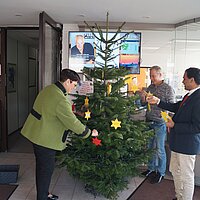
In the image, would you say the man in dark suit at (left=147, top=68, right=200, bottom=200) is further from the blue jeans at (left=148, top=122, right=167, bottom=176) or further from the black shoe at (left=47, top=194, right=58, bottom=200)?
the black shoe at (left=47, top=194, right=58, bottom=200)

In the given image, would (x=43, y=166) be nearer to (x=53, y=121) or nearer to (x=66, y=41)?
(x=53, y=121)

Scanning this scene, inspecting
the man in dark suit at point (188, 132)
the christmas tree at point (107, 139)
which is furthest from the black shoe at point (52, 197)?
the man in dark suit at point (188, 132)

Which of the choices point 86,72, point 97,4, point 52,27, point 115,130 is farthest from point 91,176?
point 52,27

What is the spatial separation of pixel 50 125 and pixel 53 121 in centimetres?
5

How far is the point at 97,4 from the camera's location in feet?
9.74

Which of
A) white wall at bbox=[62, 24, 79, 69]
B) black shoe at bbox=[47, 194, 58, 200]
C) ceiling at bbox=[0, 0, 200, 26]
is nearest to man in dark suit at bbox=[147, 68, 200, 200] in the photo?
ceiling at bbox=[0, 0, 200, 26]

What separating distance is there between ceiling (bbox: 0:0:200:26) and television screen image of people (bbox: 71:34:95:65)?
282mm

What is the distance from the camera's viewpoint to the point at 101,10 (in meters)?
3.24

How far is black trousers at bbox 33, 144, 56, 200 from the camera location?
2434 millimetres

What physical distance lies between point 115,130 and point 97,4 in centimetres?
155

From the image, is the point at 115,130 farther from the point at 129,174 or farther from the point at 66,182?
the point at 66,182

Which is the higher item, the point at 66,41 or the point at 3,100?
the point at 66,41

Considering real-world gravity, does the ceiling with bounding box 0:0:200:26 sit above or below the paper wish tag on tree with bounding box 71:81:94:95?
above

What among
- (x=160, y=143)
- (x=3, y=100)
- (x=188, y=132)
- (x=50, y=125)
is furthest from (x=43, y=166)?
(x=3, y=100)
